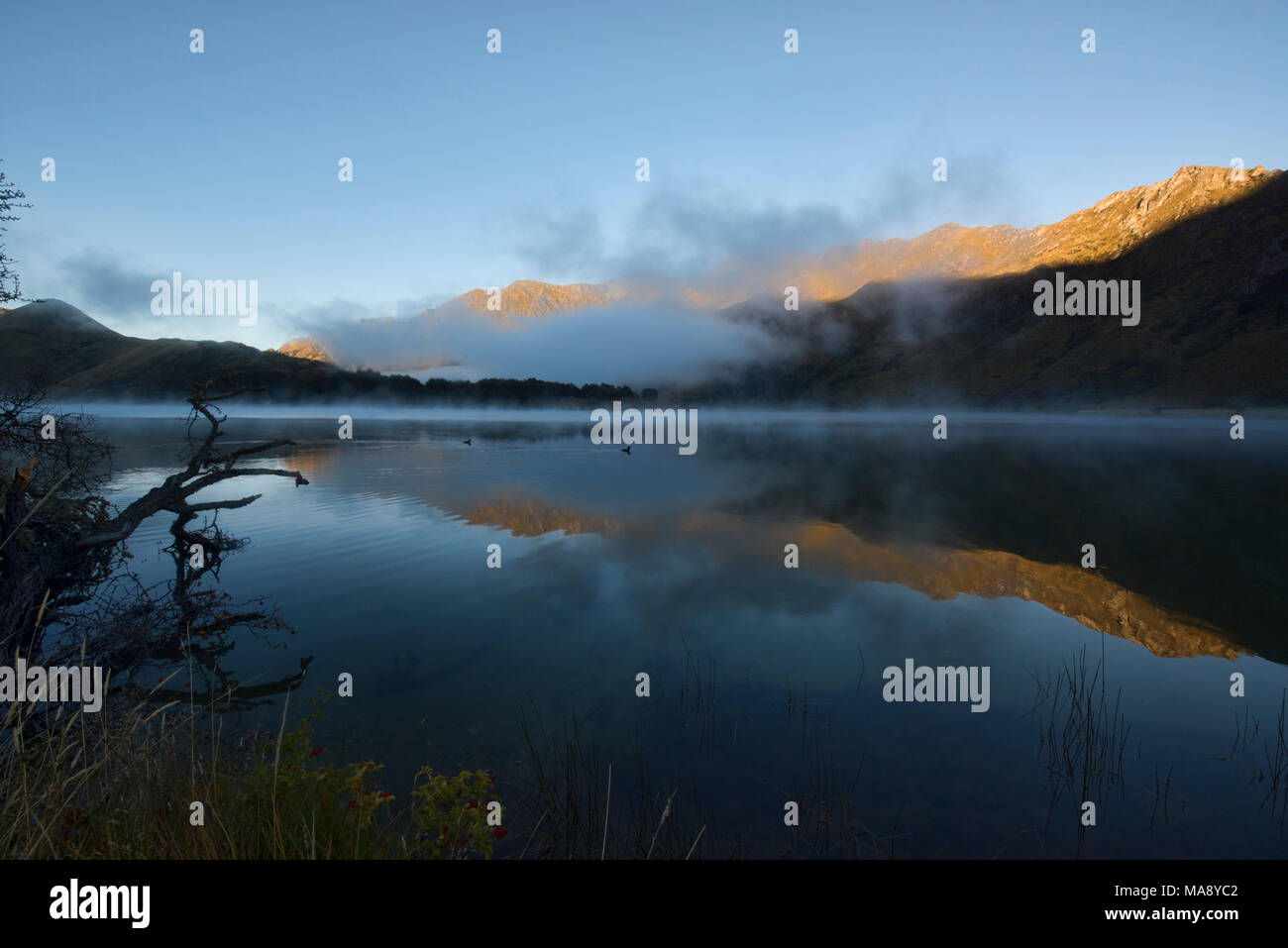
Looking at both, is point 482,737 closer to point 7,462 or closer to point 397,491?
point 7,462

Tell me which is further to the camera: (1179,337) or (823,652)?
(1179,337)

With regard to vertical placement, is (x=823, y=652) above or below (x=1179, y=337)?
below

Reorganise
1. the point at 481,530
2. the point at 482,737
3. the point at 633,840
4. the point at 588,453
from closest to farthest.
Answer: the point at 633,840, the point at 482,737, the point at 481,530, the point at 588,453

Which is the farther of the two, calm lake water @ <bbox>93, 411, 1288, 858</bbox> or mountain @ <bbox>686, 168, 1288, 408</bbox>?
mountain @ <bbox>686, 168, 1288, 408</bbox>

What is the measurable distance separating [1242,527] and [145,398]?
10301 inches

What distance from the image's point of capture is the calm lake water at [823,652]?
6293mm

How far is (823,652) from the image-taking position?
1019 cm

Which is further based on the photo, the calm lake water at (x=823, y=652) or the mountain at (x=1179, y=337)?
the mountain at (x=1179, y=337)

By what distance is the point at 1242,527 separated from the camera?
2031cm

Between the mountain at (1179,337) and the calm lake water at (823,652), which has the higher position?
the mountain at (1179,337)

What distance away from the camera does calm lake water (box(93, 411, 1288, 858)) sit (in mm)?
6293

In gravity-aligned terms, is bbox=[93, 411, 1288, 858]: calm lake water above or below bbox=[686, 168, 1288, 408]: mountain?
below

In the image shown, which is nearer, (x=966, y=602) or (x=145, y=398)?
(x=966, y=602)
